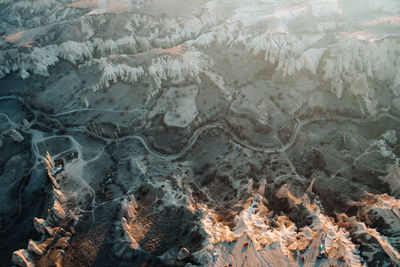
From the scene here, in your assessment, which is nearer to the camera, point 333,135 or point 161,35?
point 333,135

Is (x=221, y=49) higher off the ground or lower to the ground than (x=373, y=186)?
higher

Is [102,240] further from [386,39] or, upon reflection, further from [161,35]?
[386,39]

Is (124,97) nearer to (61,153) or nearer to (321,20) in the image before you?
(61,153)

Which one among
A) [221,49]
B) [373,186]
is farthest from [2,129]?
[373,186]

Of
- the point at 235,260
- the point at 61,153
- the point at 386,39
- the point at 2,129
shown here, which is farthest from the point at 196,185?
the point at 386,39

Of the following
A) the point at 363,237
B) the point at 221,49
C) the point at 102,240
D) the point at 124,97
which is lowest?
the point at 102,240

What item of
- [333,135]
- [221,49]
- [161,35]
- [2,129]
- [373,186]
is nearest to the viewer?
[373,186]

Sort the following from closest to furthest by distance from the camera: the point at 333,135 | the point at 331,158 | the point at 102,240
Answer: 1. the point at 102,240
2. the point at 331,158
3. the point at 333,135
